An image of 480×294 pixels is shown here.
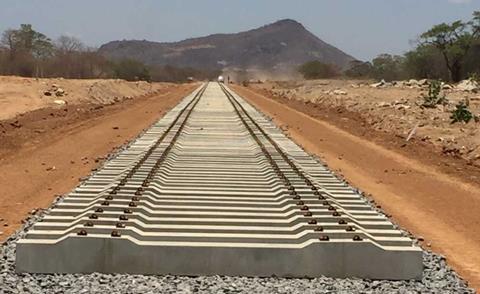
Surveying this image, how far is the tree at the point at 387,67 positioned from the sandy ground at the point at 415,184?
265 feet

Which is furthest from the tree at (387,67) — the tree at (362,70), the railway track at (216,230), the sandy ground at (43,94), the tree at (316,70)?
the railway track at (216,230)

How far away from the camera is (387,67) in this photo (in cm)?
11619

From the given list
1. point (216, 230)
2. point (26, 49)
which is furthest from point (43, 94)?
point (26, 49)

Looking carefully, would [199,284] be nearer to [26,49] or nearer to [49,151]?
[49,151]

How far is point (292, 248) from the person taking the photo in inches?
261

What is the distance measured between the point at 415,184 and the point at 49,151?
337 inches

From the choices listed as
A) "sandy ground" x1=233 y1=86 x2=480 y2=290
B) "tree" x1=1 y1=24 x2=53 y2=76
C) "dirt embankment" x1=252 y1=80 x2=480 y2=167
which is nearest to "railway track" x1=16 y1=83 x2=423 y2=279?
"sandy ground" x1=233 y1=86 x2=480 y2=290

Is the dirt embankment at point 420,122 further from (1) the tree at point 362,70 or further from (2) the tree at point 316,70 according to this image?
(2) the tree at point 316,70

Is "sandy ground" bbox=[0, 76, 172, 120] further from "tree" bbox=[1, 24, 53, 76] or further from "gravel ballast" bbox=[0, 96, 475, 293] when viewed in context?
"tree" bbox=[1, 24, 53, 76]

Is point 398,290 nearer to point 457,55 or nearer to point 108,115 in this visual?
point 108,115

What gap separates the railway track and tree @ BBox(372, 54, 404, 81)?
93.1m

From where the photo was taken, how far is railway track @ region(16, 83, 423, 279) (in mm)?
6500

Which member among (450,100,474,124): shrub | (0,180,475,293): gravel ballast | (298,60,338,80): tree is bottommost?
(298,60,338,80): tree

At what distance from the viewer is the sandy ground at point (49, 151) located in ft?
35.1
